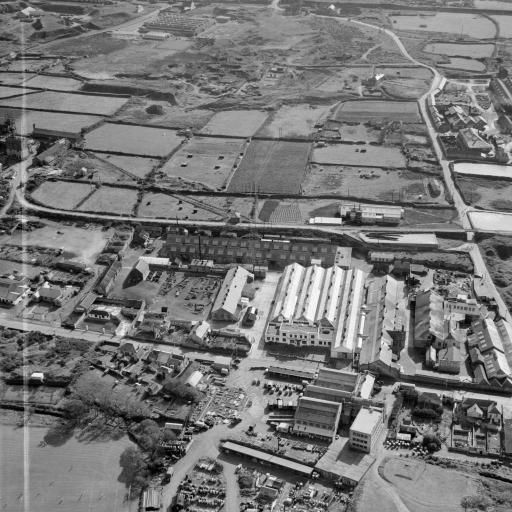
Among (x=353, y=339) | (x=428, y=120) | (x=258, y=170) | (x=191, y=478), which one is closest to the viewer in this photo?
(x=191, y=478)

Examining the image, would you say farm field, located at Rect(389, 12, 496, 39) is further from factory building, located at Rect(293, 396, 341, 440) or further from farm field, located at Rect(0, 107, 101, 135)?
factory building, located at Rect(293, 396, 341, 440)

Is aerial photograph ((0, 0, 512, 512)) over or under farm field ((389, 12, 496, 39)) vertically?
under

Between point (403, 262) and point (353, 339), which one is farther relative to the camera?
point (403, 262)

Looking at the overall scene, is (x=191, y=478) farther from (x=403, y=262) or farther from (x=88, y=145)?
(x=88, y=145)

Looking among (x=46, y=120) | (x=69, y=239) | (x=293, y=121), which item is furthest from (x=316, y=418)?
(x=46, y=120)

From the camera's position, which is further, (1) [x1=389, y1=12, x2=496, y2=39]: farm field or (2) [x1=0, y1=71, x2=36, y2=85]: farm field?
(1) [x1=389, y1=12, x2=496, y2=39]: farm field

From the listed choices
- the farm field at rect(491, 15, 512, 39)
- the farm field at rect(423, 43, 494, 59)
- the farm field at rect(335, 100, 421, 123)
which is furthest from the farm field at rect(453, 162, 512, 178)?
the farm field at rect(491, 15, 512, 39)

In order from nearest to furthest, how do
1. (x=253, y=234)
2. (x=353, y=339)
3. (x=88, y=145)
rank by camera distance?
(x=353, y=339) → (x=253, y=234) → (x=88, y=145)

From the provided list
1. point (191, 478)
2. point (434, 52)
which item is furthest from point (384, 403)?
point (434, 52)
